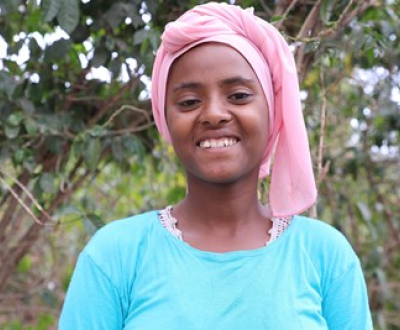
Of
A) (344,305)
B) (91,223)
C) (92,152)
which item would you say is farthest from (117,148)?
(344,305)

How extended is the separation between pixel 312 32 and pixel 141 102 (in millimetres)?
579

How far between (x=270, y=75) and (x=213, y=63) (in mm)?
143

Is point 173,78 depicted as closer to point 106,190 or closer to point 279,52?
point 279,52

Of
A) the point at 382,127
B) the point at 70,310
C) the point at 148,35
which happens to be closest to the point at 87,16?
the point at 148,35

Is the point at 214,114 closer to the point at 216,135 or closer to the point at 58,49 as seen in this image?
the point at 216,135

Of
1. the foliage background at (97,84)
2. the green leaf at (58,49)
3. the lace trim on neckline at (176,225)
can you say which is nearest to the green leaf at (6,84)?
the foliage background at (97,84)

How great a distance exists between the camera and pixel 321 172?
8.10 ft

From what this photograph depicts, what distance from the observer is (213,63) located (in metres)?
1.56

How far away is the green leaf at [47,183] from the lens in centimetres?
245

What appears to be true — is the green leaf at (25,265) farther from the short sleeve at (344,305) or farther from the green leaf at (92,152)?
the short sleeve at (344,305)

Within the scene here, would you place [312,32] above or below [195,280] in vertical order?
above

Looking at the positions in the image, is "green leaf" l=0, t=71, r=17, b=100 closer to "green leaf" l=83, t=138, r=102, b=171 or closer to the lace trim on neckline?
"green leaf" l=83, t=138, r=102, b=171

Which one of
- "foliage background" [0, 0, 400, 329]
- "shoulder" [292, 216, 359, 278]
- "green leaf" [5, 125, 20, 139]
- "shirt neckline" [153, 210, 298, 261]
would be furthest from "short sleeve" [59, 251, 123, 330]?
"green leaf" [5, 125, 20, 139]

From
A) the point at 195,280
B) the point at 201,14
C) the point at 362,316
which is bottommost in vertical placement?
the point at 362,316
